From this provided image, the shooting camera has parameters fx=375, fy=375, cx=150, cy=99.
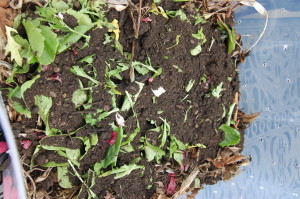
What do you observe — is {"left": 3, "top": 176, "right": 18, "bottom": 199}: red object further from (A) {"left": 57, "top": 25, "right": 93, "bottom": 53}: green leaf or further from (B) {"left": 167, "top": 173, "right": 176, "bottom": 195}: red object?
(B) {"left": 167, "top": 173, "right": 176, "bottom": 195}: red object

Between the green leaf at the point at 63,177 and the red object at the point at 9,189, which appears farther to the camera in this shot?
the green leaf at the point at 63,177

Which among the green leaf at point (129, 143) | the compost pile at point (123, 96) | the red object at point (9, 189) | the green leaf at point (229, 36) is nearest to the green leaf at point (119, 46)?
the compost pile at point (123, 96)

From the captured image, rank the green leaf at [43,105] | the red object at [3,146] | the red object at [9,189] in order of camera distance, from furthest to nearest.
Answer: the green leaf at [43,105], the red object at [3,146], the red object at [9,189]

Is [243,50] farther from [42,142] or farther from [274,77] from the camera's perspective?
[42,142]

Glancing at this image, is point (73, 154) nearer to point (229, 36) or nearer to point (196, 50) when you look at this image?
point (196, 50)

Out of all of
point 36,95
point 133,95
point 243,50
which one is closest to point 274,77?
point 243,50

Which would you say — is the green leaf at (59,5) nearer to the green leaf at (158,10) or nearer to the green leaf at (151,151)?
the green leaf at (158,10)

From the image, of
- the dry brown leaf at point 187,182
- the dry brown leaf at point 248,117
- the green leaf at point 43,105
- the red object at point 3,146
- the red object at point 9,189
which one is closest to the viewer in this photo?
the red object at point 9,189
